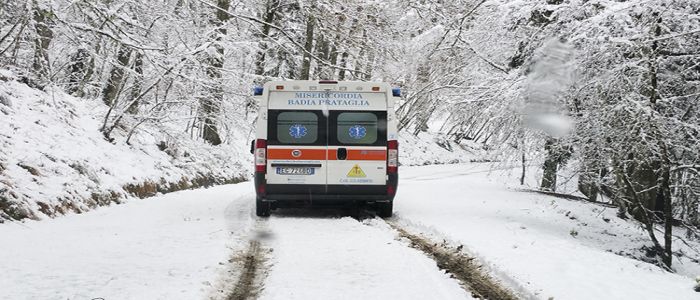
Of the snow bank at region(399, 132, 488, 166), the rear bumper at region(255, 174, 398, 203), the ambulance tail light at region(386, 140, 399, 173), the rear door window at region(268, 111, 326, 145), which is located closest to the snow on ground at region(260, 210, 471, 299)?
the rear bumper at region(255, 174, 398, 203)

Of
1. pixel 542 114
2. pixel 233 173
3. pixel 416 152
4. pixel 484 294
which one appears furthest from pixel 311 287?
pixel 416 152

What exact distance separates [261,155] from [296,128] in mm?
796

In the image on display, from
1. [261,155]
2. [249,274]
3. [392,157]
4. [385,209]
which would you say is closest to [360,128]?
[392,157]

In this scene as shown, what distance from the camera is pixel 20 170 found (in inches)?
359

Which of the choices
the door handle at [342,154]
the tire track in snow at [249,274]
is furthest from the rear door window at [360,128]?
the tire track in snow at [249,274]

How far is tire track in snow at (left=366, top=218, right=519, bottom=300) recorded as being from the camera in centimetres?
530

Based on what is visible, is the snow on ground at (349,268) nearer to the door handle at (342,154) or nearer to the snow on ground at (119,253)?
the snow on ground at (119,253)

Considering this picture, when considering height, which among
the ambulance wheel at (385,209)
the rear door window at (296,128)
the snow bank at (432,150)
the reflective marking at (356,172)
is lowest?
the snow bank at (432,150)

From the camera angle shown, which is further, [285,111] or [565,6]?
[285,111]

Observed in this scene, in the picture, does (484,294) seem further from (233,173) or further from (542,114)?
(233,173)

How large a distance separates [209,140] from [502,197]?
11.5 meters

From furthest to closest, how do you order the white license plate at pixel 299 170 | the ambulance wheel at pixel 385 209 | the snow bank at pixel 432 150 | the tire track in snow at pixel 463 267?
the snow bank at pixel 432 150
the ambulance wheel at pixel 385 209
the white license plate at pixel 299 170
the tire track in snow at pixel 463 267

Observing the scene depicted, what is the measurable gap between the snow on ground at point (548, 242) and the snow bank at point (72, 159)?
5497mm

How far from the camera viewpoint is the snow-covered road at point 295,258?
16.7 ft
